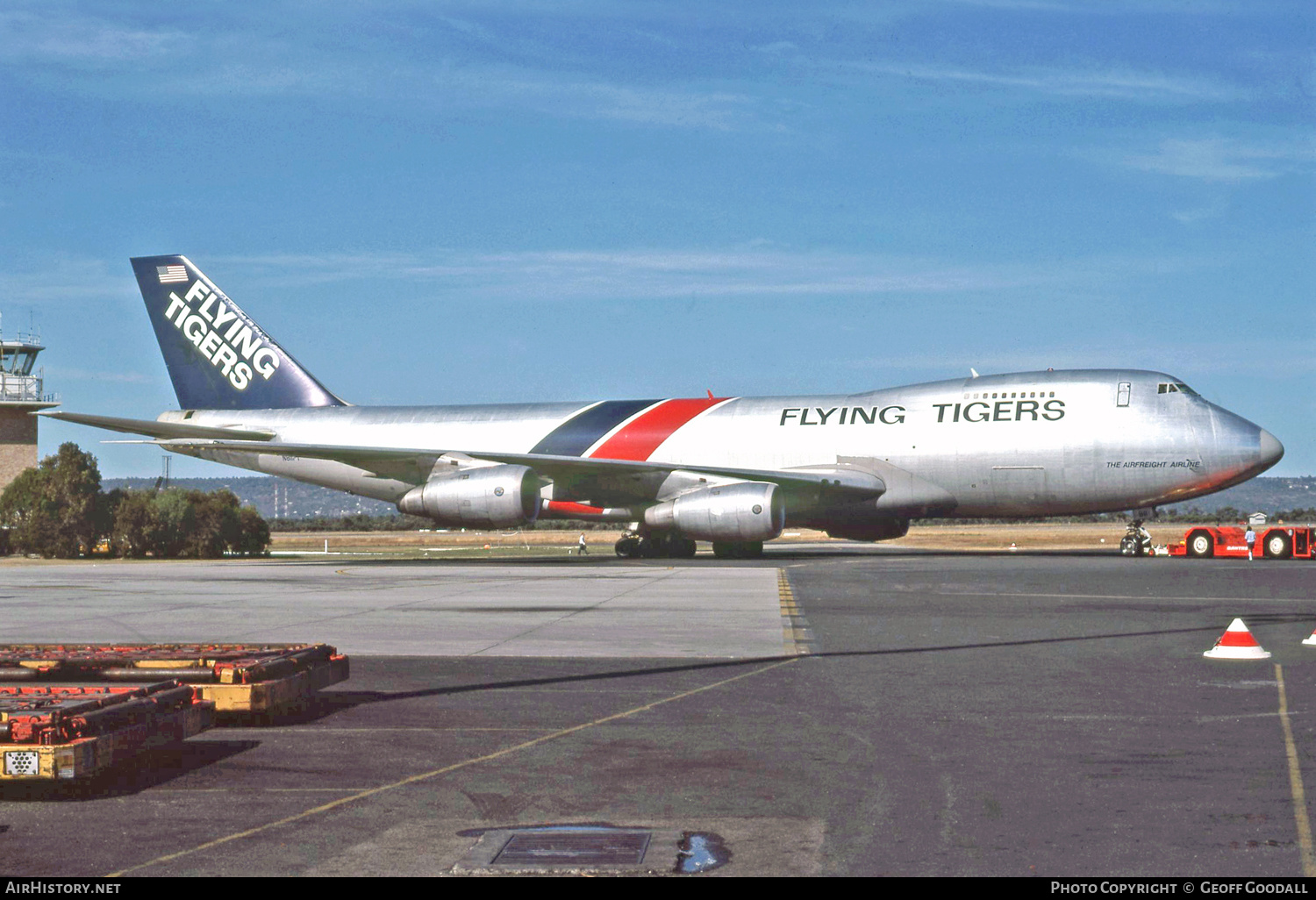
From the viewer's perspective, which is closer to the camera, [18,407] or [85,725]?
[85,725]

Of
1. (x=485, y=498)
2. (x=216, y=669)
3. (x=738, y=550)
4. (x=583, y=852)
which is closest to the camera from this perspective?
(x=583, y=852)

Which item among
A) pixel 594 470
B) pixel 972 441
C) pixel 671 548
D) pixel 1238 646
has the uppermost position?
pixel 972 441

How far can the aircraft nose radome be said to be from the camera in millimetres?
31078

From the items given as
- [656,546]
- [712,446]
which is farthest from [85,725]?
[656,546]

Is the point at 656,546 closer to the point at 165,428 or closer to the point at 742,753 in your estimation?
the point at 165,428

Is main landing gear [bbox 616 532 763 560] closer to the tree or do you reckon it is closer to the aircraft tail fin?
the aircraft tail fin

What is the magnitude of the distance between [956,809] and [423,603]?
14.6 m

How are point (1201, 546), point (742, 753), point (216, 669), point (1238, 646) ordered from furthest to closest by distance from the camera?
point (1201, 546) < point (1238, 646) < point (216, 669) < point (742, 753)

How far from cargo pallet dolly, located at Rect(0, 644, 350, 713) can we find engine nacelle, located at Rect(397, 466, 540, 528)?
906 inches

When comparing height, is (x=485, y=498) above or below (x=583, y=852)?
above

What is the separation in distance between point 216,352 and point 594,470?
14.5m

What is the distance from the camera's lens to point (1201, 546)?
3594 cm

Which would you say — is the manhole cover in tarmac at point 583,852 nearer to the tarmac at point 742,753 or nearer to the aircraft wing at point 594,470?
the tarmac at point 742,753
